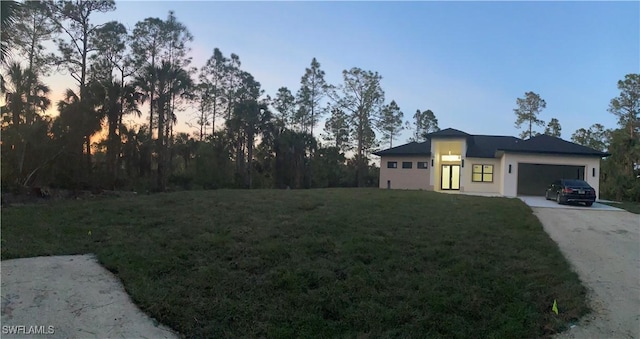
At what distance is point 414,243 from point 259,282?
12.6 ft

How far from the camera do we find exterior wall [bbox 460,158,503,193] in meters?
26.8

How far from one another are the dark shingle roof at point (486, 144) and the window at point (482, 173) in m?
0.75

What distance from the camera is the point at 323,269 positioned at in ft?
23.5

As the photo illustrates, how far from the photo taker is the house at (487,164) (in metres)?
22.6

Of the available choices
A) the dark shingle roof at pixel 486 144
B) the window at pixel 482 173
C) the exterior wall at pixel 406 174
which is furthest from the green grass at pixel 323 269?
the exterior wall at pixel 406 174

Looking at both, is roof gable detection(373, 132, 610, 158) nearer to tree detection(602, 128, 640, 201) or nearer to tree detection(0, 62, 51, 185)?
tree detection(602, 128, 640, 201)

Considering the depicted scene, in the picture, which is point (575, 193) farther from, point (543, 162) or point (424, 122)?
point (424, 122)

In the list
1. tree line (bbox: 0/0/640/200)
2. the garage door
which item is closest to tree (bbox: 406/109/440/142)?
tree line (bbox: 0/0/640/200)

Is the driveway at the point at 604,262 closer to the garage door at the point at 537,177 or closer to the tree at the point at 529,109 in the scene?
the garage door at the point at 537,177

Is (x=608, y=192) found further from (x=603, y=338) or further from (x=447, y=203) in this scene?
(x=603, y=338)

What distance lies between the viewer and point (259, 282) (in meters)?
6.61

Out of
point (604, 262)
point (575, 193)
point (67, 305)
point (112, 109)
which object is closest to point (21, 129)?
point (112, 109)

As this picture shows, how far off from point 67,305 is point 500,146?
29179 millimetres

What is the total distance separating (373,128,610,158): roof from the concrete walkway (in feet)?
70.7
